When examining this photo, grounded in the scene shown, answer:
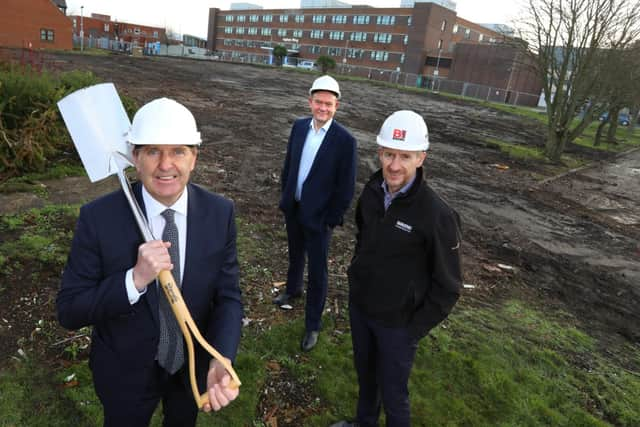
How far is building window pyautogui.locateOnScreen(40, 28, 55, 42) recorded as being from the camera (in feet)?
145

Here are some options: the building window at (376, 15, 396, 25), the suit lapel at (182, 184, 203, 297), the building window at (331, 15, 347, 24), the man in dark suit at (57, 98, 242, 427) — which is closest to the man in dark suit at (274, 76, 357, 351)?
the man in dark suit at (57, 98, 242, 427)

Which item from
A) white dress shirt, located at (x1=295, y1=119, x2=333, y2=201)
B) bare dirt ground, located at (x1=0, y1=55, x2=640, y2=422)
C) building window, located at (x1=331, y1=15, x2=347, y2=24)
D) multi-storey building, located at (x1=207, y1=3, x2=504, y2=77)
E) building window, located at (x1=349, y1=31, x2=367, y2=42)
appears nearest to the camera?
white dress shirt, located at (x1=295, y1=119, x2=333, y2=201)

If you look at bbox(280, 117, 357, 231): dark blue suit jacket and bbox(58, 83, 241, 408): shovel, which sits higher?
bbox(58, 83, 241, 408): shovel

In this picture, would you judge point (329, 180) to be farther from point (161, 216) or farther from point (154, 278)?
point (154, 278)

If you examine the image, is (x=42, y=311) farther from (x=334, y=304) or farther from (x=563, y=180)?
(x=563, y=180)

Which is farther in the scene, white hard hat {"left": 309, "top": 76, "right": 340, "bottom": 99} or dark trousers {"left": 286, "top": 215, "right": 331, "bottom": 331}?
dark trousers {"left": 286, "top": 215, "right": 331, "bottom": 331}

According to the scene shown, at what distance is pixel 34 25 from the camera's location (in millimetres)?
43281

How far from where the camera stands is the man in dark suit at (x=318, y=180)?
3.81m

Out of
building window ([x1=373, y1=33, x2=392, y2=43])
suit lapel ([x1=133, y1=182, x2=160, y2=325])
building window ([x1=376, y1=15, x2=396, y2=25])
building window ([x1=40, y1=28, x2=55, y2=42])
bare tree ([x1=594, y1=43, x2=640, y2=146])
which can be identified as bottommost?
suit lapel ([x1=133, y1=182, x2=160, y2=325])

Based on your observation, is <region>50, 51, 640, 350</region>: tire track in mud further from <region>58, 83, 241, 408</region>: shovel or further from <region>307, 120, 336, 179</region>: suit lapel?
<region>58, 83, 241, 408</region>: shovel

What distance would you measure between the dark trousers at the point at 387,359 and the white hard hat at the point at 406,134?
1.12m

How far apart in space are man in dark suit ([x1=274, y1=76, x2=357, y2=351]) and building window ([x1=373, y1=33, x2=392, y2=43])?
75.6 m

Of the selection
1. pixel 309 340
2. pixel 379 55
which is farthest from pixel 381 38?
pixel 309 340

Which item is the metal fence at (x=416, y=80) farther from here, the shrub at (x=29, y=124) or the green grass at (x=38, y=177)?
the green grass at (x=38, y=177)
